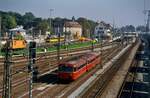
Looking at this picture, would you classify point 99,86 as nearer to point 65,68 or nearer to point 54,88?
point 65,68

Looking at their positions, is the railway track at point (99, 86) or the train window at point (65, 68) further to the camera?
the train window at point (65, 68)

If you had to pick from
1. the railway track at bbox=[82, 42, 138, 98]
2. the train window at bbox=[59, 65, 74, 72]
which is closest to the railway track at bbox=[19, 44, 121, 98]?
the train window at bbox=[59, 65, 74, 72]

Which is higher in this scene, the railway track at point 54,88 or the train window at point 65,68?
the train window at point 65,68

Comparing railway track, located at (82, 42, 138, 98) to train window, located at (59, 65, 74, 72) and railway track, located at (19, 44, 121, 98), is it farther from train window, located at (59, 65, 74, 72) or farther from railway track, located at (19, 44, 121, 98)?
train window, located at (59, 65, 74, 72)

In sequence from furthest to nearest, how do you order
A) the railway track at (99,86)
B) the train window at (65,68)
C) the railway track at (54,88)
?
the train window at (65,68)
the railway track at (99,86)
the railway track at (54,88)

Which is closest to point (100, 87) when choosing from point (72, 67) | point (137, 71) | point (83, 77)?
point (72, 67)

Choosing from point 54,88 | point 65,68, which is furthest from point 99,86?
point 54,88

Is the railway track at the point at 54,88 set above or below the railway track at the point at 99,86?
above

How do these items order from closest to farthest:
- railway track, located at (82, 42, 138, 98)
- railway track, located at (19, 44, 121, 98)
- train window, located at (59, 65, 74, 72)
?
railway track, located at (19, 44, 121, 98), railway track, located at (82, 42, 138, 98), train window, located at (59, 65, 74, 72)

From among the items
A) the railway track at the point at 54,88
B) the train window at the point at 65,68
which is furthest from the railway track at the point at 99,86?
the train window at the point at 65,68

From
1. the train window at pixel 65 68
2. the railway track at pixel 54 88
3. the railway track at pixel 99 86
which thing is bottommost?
the railway track at pixel 99 86

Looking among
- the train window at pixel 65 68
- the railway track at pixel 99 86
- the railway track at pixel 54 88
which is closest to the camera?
the railway track at pixel 54 88

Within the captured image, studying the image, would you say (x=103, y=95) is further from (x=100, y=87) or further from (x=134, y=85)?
(x=134, y=85)

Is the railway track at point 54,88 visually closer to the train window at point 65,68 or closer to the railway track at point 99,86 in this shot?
the train window at point 65,68
